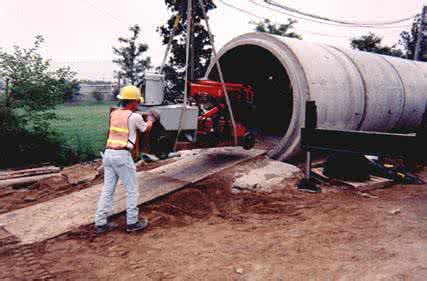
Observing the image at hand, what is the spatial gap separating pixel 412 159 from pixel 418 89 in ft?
22.0

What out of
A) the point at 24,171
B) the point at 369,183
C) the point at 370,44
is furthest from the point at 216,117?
the point at 370,44

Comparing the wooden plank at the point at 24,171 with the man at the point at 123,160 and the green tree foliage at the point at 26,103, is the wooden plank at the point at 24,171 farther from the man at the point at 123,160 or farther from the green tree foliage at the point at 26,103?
the man at the point at 123,160

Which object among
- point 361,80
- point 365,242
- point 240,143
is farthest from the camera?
point 361,80

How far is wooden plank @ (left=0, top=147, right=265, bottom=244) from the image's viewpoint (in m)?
5.73

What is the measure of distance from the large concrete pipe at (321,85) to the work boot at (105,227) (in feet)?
13.8

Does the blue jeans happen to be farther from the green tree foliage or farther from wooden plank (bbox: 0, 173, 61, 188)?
the green tree foliage

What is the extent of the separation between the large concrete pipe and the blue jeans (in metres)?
4.08

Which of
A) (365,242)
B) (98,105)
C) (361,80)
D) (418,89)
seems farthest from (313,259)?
(98,105)

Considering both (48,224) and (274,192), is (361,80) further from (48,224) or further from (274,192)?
(48,224)

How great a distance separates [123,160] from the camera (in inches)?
218

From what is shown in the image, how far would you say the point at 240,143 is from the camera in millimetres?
8492

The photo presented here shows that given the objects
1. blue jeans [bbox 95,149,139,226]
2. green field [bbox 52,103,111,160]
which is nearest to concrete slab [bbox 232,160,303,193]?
blue jeans [bbox 95,149,139,226]

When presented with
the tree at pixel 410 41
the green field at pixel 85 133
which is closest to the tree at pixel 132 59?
the green field at pixel 85 133

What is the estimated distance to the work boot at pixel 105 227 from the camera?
560 cm
